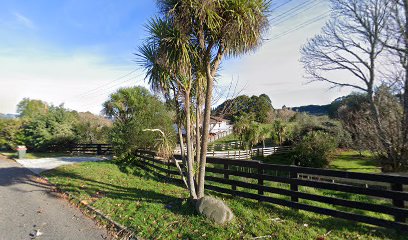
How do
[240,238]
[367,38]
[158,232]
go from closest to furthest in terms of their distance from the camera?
[240,238] < [158,232] < [367,38]

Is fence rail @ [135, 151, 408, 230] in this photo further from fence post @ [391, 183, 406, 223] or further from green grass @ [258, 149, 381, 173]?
green grass @ [258, 149, 381, 173]

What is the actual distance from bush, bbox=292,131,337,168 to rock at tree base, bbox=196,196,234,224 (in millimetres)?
19896

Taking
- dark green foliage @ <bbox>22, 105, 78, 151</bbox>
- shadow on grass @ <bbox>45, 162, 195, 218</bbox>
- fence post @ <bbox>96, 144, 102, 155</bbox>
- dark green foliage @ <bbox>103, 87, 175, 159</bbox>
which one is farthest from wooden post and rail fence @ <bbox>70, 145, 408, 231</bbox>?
dark green foliage @ <bbox>22, 105, 78, 151</bbox>

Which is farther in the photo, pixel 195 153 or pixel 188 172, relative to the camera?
pixel 195 153

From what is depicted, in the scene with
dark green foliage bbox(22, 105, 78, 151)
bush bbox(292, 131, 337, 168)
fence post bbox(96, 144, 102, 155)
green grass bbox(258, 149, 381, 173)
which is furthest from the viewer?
dark green foliage bbox(22, 105, 78, 151)

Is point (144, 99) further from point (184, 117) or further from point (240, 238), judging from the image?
point (240, 238)

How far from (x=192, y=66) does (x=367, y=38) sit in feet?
32.0

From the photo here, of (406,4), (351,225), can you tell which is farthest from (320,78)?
(351,225)

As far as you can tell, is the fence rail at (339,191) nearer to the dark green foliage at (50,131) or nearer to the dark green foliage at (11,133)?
the dark green foliage at (50,131)

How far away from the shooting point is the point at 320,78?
50.3 feet

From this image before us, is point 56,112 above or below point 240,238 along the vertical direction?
above

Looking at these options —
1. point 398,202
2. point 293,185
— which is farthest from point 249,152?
point 398,202

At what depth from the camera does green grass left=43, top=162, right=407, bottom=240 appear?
452 centimetres

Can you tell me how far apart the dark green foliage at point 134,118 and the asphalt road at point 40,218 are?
17.0 feet
